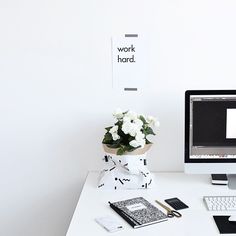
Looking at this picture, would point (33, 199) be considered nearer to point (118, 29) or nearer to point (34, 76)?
point (34, 76)

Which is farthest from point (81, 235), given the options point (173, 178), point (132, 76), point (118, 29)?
point (118, 29)

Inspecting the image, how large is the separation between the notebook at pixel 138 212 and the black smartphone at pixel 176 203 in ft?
0.27

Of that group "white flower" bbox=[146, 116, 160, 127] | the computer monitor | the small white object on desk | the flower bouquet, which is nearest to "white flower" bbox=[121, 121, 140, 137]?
the flower bouquet

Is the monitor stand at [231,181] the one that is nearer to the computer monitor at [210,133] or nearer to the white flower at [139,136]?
the computer monitor at [210,133]

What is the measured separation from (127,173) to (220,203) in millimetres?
440

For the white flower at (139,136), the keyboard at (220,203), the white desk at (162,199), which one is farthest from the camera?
the white flower at (139,136)

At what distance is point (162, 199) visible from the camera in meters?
1.83

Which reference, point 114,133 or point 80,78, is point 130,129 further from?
point 80,78

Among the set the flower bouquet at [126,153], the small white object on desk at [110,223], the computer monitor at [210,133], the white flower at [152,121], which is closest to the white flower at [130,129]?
the flower bouquet at [126,153]

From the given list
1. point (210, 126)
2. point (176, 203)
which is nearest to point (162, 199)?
point (176, 203)

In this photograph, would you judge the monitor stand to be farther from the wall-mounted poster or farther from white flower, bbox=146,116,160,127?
the wall-mounted poster

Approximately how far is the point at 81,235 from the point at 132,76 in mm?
883

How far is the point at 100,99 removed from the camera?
7.00 feet

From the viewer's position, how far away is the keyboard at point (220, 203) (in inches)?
67.1
